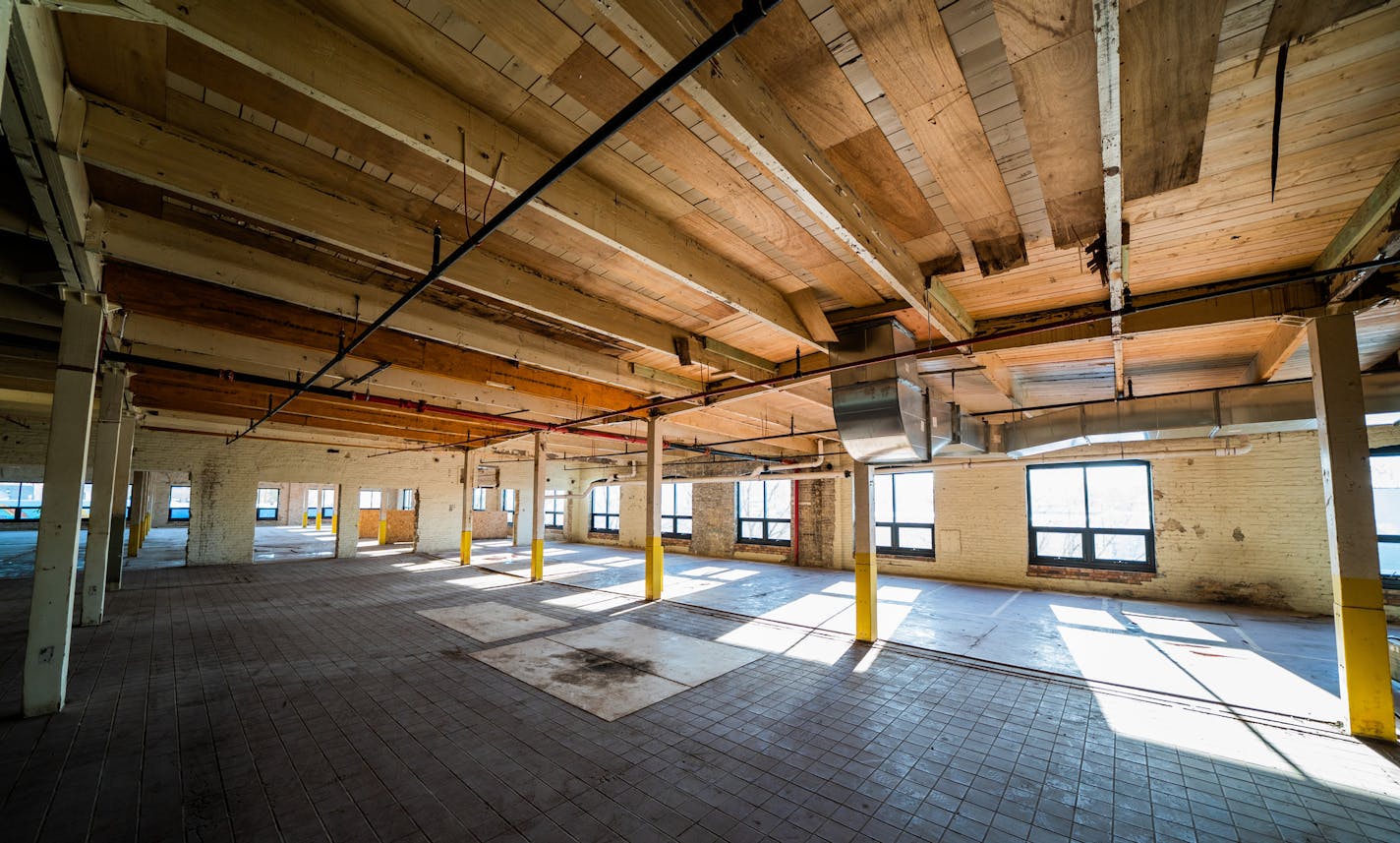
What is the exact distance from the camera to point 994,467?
31.7ft

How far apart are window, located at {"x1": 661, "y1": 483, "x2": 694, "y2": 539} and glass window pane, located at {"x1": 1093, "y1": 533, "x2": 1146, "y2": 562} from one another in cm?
923

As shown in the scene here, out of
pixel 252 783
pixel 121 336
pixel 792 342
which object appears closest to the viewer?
pixel 252 783

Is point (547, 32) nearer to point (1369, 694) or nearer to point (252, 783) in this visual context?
point (252, 783)

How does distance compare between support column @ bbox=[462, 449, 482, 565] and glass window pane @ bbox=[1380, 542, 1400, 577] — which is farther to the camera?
support column @ bbox=[462, 449, 482, 565]

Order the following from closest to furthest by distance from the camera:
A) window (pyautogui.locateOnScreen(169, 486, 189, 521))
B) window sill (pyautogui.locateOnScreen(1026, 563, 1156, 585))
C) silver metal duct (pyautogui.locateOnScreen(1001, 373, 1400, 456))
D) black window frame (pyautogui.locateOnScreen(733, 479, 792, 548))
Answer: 1. silver metal duct (pyautogui.locateOnScreen(1001, 373, 1400, 456))
2. window sill (pyautogui.locateOnScreen(1026, 563, 1156, 585))
3. black window frame (pyautogui.locateOnScreen(733, 479, 792, 548))
4. window (pyautogui.locateOnScreen(169, 486, 189, 521))

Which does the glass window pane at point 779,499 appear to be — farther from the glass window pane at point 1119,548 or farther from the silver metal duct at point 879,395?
the silver metal duct at point 879,395

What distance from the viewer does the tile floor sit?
2.52m

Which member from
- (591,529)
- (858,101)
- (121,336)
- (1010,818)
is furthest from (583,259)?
(591,529)

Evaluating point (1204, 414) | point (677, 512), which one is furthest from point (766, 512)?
point (1204, 414)

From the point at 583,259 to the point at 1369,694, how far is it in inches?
240

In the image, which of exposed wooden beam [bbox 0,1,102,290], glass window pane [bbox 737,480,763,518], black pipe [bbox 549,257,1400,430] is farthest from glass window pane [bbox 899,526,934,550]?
exposed wooden beam [bbox 0,1,102,290]

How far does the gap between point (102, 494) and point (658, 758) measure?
288 inches

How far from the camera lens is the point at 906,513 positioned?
429 inches

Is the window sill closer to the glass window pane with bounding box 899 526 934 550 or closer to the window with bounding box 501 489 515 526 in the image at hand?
the glass window pane with bounding box 899 526 934 550
